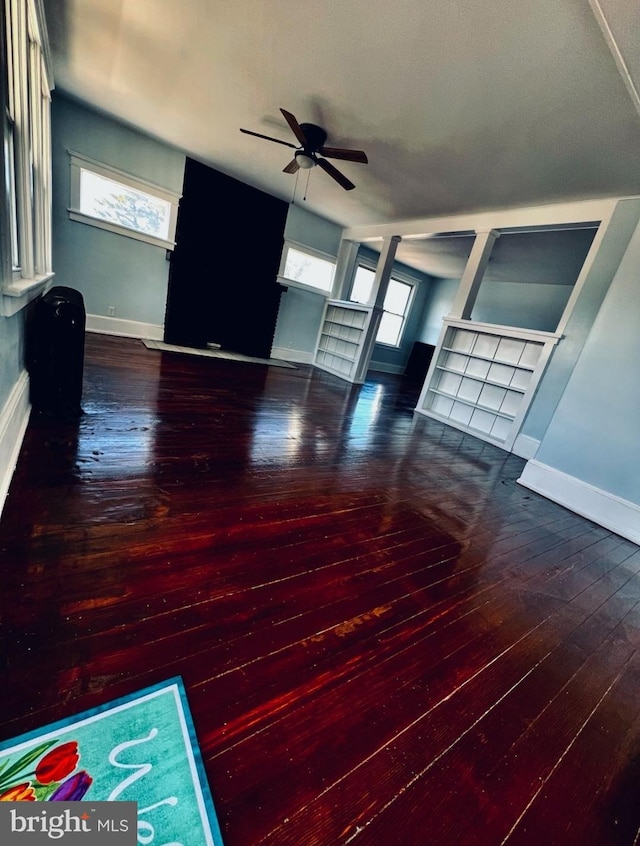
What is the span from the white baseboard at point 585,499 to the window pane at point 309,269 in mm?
5501

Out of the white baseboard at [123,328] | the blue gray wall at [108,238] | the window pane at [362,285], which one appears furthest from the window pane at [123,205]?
the window pane at [362,285]

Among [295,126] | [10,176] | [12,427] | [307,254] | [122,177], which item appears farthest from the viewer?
[307,254]

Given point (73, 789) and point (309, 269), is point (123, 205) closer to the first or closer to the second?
point (309, 269)

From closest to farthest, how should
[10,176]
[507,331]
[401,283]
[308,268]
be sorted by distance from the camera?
[10,176] < [507,331] < [308,268] < [401,283]

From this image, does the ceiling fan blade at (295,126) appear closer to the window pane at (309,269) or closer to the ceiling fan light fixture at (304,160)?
the ceiling fan light fixture at (304,160)

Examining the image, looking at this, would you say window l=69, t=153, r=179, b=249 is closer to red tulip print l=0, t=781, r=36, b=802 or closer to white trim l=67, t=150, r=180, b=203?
white trim l=67, t=150, r=180, b=203

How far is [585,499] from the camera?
9.00 ft

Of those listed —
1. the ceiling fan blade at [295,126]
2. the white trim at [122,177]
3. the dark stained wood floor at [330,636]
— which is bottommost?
the dark stained wood floor at [330,636]

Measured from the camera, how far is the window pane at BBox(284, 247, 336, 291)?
6.58 m

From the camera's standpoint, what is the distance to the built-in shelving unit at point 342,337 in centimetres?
621

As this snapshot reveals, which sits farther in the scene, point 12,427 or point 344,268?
point 344,268

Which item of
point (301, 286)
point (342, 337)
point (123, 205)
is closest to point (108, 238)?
point (123, 205)

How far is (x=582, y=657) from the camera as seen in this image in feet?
4.39

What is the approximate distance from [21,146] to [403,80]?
8.79 ft
